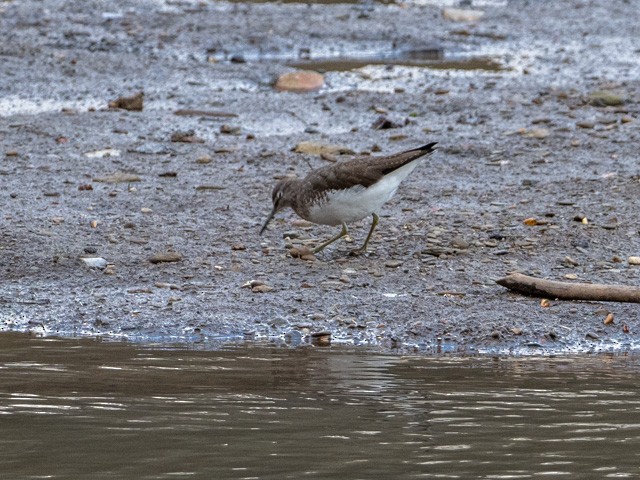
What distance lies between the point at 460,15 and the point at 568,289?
1347cm

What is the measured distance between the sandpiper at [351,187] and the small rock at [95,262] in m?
1.32

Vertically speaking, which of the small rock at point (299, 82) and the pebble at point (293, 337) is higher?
the small rock at point (299, 82)

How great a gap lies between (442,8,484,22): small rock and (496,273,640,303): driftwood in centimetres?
1311

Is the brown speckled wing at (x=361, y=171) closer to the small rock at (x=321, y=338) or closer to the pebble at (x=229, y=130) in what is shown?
the small rock at (x=321, y=338)

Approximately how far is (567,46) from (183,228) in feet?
32.8

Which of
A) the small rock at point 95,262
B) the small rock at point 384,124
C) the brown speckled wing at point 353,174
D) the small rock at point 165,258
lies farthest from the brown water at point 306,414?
the small rock at point 384,124

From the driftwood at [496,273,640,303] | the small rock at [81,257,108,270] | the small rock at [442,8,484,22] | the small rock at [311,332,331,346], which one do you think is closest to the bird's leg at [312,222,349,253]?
the driftwood at [496,273,640,303]

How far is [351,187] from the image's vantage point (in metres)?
8.27

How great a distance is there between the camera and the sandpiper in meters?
8.28

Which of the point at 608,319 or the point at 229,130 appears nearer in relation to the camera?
the point at 608,319

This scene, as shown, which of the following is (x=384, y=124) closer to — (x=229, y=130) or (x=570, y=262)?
(x=229, y=130)

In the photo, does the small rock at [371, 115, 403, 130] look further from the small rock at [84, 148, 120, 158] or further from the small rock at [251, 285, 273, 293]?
the small rock at [251, 285, 273, 293]

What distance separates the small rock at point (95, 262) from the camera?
8.33 meters

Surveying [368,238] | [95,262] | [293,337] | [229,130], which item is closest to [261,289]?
[293,337]
